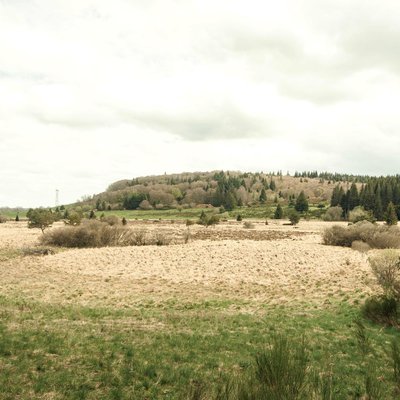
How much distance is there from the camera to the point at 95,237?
51.0 meters

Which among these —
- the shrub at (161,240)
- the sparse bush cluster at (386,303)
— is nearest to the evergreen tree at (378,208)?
the shrub at (161,240)

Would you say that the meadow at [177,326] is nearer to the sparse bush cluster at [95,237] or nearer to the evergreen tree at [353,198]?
the sparse bush cluster at [95,237]

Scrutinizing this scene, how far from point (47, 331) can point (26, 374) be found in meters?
4.36

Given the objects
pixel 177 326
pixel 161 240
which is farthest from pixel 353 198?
pixel 177 326

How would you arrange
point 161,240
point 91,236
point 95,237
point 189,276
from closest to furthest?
point 189,276, point 91,236, point 95,237, point 161,240

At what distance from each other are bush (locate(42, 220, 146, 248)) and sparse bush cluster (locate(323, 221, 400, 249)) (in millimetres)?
27984

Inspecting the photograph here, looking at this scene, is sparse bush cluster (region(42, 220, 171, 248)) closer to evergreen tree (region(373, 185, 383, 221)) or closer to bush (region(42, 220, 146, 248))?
bush (region(42, 220, 146, 248))

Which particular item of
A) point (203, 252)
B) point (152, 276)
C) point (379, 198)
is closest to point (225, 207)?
point (379, 198)

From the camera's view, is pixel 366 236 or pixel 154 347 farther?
pixel 366 236

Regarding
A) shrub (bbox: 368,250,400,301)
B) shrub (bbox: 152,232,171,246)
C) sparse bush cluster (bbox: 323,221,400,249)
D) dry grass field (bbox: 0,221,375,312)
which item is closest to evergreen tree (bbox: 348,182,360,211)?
sparse bush cluster (bbox: 323,221,400,249)

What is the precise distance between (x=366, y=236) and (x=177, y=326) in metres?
41.3

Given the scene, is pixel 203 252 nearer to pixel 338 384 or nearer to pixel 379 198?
pixel 338 384

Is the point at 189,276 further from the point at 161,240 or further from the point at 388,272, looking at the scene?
the point at 161,240

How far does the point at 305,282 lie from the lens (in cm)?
2650
